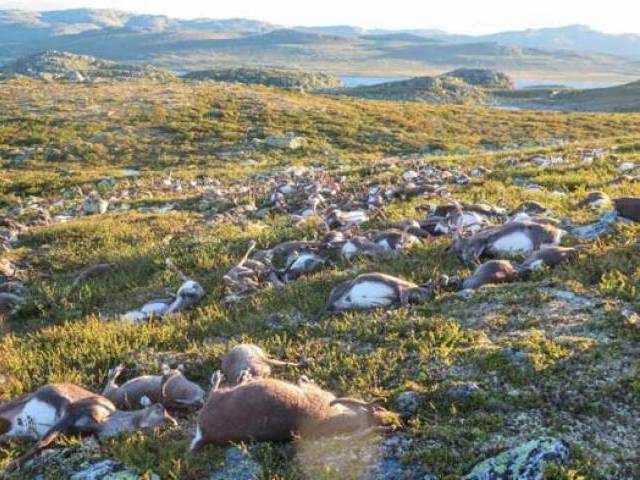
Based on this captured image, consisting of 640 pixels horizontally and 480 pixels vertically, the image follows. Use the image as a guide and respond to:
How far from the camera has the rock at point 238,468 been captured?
16.1 feet

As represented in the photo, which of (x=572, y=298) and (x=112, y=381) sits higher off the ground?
(x=572, y=298)

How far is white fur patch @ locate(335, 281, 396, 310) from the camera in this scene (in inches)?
318

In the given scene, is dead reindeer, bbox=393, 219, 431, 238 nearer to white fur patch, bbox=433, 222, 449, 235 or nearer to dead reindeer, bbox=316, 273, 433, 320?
white fur patch, bbox=433, 222, 449, 235

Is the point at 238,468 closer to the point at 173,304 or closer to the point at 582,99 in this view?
the point at 173,304

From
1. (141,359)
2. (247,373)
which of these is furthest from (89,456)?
(141,359)

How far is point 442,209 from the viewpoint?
1258cm

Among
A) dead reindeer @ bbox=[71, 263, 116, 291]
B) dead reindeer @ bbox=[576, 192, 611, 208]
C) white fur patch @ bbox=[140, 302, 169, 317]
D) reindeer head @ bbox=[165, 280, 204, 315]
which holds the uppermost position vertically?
dead reindeer @ bbox=[576, 192, 611, 208]

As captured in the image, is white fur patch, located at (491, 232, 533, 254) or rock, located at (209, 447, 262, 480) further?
white fur patch, located at (491, 232, 533, 254)

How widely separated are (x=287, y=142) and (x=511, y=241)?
80.2 feet

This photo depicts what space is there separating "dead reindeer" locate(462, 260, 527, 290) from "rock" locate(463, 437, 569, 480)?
12.3 feet

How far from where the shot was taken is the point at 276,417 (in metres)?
5.15

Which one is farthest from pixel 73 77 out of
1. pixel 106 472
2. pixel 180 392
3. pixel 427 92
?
pixel 106 472

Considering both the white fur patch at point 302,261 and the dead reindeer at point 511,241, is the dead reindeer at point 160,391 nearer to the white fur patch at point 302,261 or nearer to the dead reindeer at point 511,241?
the white fur patch at point 302,261

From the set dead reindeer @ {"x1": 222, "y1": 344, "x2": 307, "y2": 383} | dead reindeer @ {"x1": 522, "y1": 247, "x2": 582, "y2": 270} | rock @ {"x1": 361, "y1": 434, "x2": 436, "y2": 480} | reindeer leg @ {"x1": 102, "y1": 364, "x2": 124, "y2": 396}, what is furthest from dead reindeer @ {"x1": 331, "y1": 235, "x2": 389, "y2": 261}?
rock @ {"x1": 361, "y1": 434, "x2": 436, "y2": 480}
